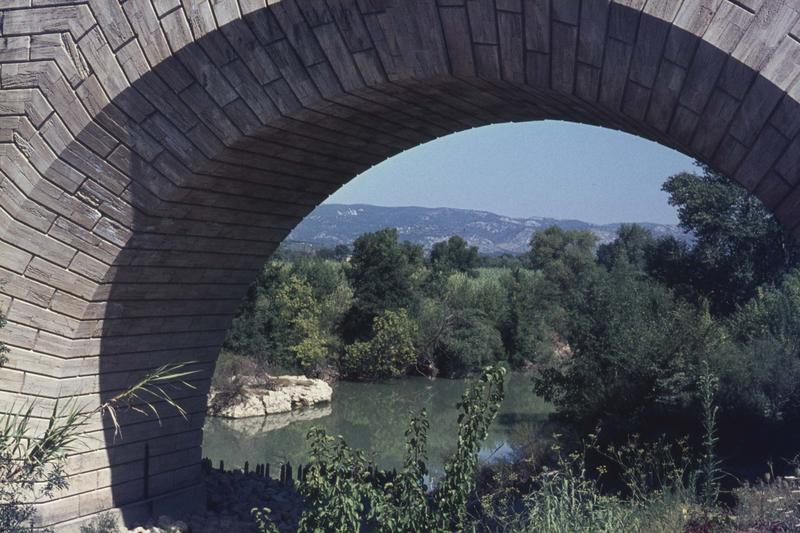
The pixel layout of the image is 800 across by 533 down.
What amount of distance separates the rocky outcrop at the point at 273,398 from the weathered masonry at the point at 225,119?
46.8ft

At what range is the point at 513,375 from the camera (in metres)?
25.1

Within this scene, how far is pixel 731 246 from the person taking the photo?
2072 cm

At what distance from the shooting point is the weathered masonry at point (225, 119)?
321 centimetres

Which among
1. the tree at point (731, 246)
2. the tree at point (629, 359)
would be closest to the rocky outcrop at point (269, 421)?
the tree at point (629, 359)

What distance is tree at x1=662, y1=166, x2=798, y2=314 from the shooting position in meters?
20.1

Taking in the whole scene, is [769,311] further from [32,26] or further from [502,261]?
[502,261]

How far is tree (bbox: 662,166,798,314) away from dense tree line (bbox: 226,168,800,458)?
0.03 meters

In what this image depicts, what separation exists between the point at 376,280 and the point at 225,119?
21.8 meters

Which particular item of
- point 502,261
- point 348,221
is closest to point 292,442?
point 502,261

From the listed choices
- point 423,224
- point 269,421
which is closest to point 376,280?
point 269,421

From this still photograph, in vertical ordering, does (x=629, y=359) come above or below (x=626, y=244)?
below

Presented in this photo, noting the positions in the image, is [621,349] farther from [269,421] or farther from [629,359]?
[269,421]

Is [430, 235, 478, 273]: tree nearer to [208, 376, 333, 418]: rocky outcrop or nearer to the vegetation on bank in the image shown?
the vegetation on bank

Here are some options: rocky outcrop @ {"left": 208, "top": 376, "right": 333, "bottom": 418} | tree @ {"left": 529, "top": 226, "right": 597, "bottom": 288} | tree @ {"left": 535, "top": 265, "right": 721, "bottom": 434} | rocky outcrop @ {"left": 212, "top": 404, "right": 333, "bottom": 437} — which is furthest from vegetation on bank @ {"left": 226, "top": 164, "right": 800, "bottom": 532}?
rocky outcrop @ {"left": 212, "top": 404, "right": 333, "bottom": 437}
